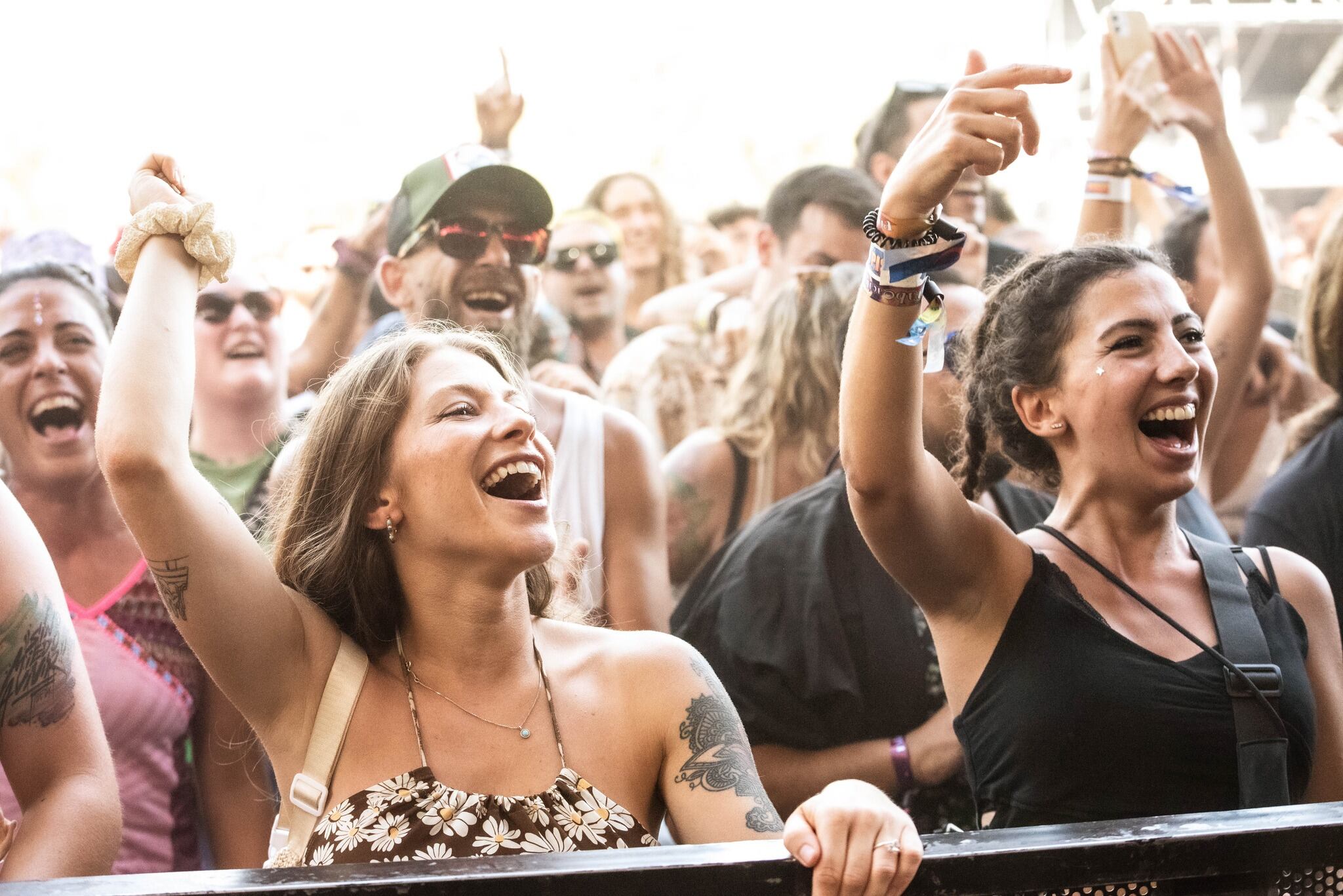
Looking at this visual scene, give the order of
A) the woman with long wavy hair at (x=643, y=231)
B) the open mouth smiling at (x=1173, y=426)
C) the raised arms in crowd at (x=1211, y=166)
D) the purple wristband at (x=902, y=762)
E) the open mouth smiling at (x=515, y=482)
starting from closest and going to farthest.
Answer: the open mouth smiling at (x=515, y=482)
the open mouth smiling at (x=1173, y=426)
the purple wristband at (x=902, y=762)
the raised arms in crowd at (x=1211, y=166)
the woman with long wavy hair at (x=643, y=231)

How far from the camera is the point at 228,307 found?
9.48 ft

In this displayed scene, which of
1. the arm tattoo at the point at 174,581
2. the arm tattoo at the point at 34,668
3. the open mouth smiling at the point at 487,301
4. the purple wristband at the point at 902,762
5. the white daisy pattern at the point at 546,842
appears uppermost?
the open mouth smiling at the point at 487,301

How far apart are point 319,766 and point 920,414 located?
0.87m

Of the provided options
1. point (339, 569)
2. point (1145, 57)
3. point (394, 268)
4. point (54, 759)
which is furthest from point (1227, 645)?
point (394, 268)

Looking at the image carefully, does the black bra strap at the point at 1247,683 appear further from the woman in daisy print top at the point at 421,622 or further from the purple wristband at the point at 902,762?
the purple wristband at the point at 902,762

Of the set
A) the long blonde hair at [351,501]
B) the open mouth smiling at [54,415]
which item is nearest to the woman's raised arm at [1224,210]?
the long blonde hair at [351,501]

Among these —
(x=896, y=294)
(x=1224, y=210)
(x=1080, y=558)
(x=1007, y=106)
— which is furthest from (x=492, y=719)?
(x=1224, y=210)

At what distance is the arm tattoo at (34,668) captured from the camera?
162cm

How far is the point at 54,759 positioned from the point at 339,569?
16.6 inches

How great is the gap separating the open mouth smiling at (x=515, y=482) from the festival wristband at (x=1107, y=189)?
4.99 feet

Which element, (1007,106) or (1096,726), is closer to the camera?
(1007,106)

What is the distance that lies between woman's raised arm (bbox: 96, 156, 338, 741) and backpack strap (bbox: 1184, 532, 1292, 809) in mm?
1202

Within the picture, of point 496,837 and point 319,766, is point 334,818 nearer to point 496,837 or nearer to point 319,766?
point 319,766

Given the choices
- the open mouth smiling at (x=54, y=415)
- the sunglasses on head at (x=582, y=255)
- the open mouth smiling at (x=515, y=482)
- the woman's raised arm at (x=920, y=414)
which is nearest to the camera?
the woman's raised arm at (x=920, y=414)
